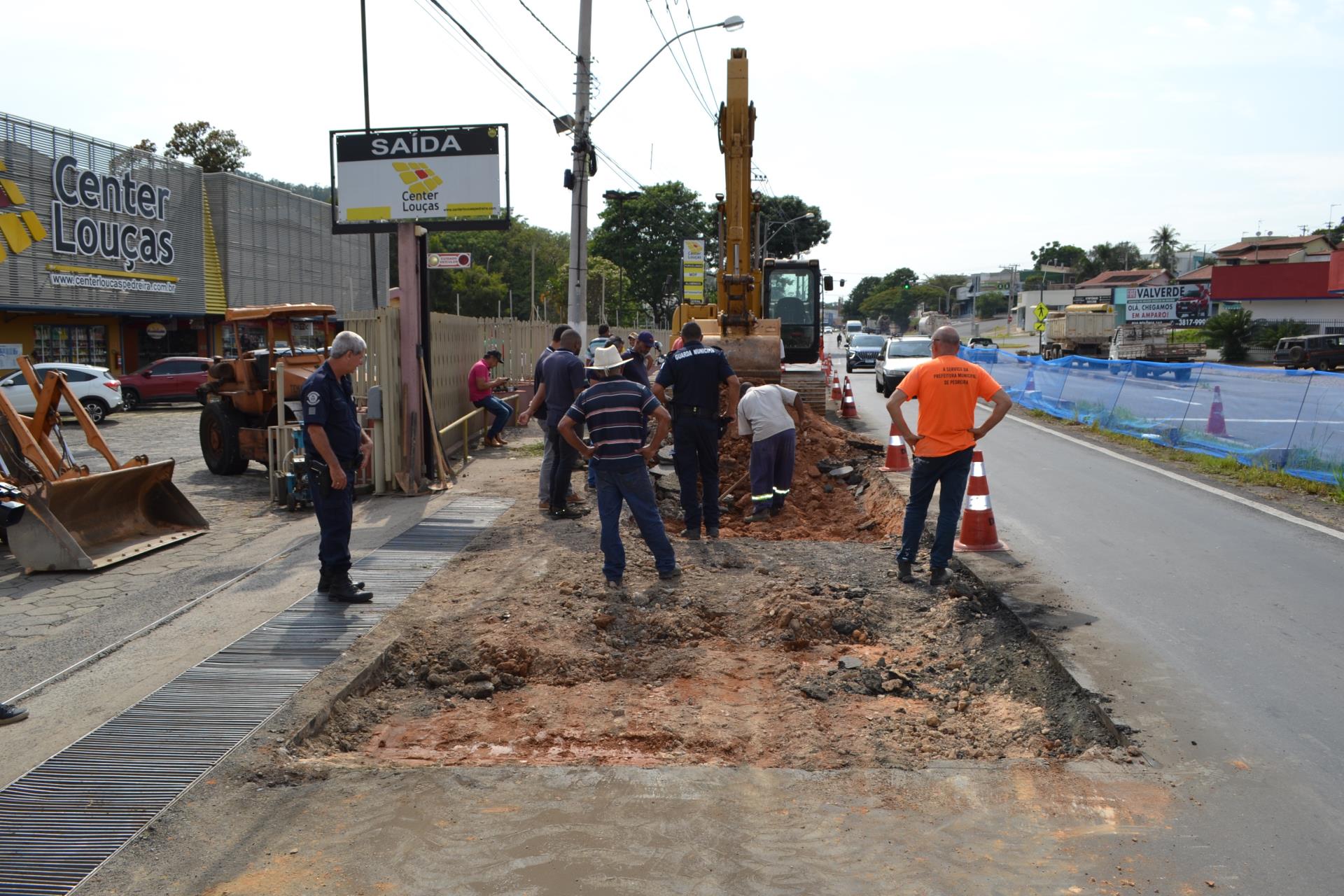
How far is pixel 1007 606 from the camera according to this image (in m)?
7.06

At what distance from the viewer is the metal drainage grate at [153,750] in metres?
3.94

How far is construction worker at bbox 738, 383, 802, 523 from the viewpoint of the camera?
10.9 meters

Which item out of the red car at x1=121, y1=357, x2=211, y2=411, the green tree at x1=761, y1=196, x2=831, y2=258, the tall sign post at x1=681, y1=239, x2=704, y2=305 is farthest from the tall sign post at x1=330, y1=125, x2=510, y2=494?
the green tree at x1=761, y1=196, x2=831, y2=258

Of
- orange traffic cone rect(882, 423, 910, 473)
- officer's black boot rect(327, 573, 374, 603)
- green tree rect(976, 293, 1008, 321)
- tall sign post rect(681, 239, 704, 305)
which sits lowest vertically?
officer's black boot rect(327, 573, 374, 603)

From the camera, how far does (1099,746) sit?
484 cm

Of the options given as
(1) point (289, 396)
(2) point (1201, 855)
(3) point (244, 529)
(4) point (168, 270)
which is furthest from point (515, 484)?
(4) point (168, 270)

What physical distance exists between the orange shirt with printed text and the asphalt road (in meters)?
1.28

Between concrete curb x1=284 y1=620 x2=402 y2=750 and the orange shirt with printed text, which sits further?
the orange shirt with printed text

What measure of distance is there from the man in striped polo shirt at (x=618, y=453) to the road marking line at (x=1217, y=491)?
20.4 ft

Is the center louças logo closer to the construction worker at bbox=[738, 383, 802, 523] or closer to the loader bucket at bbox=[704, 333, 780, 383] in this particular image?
the construction worker at bbox=[738, 383, 802, 523]

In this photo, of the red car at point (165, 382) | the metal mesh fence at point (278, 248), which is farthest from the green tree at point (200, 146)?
the red car at point (165, 382)

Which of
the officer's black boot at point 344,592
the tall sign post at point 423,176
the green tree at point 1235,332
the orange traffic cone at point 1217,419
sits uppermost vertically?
the tall sign post at point 423,176

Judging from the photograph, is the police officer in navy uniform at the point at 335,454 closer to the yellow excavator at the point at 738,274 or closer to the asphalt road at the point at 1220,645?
the asphalt road at the point at 1220,645

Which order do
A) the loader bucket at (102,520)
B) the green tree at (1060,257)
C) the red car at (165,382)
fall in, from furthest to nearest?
the green tree at (1060,257)
the red car at (165,382)
the loader bucket at (102,520)
